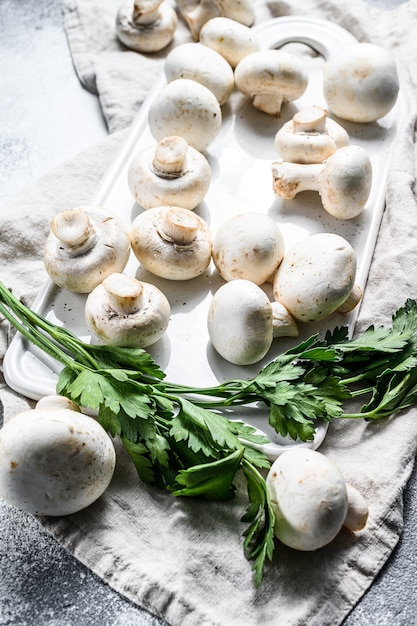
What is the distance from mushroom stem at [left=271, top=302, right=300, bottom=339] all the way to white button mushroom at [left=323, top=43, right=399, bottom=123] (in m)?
0.68

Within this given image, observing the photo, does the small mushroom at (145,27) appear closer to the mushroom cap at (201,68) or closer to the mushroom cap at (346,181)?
the mushroom cap at (201,68)

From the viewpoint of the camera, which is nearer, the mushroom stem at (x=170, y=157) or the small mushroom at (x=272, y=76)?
the mushroom stem at (x=170, y=157)

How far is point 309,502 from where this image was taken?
1.32m

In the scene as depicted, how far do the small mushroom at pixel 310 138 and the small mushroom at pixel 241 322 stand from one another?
45cm

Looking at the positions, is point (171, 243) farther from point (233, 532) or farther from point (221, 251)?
point (233, 532)

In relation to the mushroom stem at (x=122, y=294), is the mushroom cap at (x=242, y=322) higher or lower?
lower

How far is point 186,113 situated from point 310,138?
302 mm

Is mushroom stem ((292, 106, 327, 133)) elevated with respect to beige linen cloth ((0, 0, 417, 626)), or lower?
elevated

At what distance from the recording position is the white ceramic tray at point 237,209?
160cm

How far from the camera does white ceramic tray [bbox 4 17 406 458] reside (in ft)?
5.25

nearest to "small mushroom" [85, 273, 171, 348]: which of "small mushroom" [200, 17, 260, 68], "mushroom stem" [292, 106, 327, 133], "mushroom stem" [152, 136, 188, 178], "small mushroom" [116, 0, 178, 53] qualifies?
"mushroom stem" [152, 136, 188, 178]

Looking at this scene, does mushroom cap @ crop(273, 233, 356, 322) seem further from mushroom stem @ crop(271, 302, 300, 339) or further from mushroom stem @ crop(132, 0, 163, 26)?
mushroom stem @ crop(132, 0, 163, 26)

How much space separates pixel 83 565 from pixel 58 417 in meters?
0.27

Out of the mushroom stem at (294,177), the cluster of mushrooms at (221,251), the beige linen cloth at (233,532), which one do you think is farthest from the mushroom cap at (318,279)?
the mushroom stem at (294,177)
